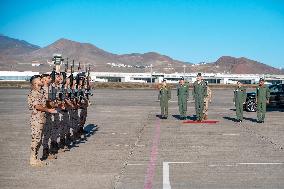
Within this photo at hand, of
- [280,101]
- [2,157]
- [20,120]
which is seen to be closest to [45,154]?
[2,157]

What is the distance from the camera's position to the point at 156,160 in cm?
1041

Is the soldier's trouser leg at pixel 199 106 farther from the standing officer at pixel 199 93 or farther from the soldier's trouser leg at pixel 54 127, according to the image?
the soldier's trouser leg at pixel 54 127

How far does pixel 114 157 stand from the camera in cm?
1084

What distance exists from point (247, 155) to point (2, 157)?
620 centimetres

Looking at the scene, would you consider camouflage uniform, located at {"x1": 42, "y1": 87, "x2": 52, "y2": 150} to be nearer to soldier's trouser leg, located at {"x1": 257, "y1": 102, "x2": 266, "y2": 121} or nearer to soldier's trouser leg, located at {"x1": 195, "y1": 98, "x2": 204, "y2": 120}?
soldier's trouser leg, located at {"x1": 195, "y1": 98, "x2": 204, "y2": 120}

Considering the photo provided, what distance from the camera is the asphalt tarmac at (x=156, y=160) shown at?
8.07 m

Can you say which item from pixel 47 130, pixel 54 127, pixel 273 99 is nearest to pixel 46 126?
pixel 47 130

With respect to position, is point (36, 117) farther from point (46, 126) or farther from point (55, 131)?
point (55, 131)

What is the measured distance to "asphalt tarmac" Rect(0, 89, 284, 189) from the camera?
807 centimetres

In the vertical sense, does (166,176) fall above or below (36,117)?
below

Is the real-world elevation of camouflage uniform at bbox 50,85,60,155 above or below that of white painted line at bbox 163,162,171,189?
above

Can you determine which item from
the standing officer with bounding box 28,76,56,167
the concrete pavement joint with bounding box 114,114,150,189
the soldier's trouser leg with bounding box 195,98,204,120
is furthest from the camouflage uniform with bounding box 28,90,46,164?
the soldier's trouser leg with bounding box 195,98,204,120

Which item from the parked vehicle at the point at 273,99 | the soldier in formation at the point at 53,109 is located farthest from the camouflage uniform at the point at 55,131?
the parked vehicle at the point at 273,99

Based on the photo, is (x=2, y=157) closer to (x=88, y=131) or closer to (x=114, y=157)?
(x=114, y=157)
